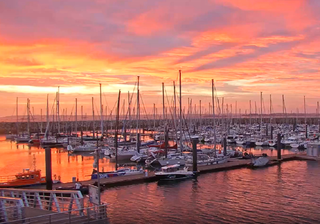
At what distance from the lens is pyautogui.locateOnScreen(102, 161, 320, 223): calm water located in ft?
70.8

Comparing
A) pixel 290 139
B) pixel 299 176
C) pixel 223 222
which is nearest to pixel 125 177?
pixel 223 222

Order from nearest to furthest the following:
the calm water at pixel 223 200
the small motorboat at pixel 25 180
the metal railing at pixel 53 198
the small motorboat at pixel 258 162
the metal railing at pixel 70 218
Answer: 1. the metal railing at pixel 70 218
2. the metal railing at pixel 53 198
3. the calm water at pixel 223 200
4. the small motorboat at pixel 25 180
5. the small motorboat at pixel 258 162

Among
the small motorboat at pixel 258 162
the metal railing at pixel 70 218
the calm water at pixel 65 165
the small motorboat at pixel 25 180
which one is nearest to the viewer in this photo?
the metal railing at pixel 70 218

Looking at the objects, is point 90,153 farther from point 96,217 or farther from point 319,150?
point 96,217

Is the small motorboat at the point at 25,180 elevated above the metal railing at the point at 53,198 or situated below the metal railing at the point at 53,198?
below

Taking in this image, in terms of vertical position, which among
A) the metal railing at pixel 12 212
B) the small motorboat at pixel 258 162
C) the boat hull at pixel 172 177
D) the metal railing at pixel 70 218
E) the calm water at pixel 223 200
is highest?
the metal railing at pixel 12 212

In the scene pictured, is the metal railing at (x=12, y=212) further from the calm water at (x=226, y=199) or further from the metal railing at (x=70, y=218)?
the calm water at (x=226, y=199)

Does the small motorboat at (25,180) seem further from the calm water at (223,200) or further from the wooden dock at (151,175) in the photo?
the calm water at (223,200)

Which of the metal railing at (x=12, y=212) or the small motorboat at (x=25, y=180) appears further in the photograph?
the small motorboat at (x=25, y=180)

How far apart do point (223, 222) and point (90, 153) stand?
145ft

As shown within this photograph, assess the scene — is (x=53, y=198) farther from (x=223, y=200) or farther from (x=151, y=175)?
(x=151, y=175)

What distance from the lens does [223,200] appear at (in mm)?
25797

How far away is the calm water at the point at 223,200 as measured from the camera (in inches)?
850

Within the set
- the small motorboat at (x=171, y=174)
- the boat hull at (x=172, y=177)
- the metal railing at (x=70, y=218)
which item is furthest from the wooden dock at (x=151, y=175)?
the metal railing at (x=70, y=218)
